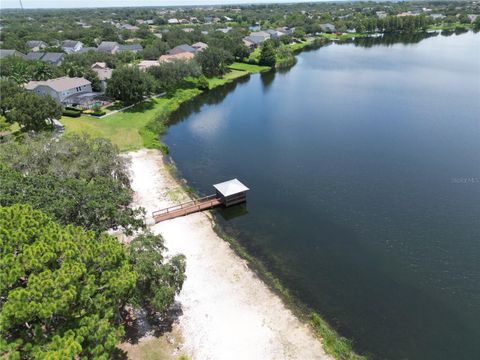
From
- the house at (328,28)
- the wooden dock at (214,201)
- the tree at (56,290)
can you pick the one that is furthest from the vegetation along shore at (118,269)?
the house at (328,28)

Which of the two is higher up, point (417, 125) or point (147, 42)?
point (147, 42)

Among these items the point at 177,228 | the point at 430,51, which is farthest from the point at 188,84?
the point at 430,51

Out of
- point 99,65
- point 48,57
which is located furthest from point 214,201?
point 48,57

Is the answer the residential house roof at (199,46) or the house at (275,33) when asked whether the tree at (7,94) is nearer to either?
the residential house roof at (199,46)

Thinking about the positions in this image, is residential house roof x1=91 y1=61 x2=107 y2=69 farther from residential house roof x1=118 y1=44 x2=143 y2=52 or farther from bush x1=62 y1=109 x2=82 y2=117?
residential house roof x1=118 y1=44 x2=143 y2=52

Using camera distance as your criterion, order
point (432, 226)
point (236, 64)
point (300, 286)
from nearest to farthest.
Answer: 1. point (300, 286)
2. point (432, 226)
3. point (236, 64)

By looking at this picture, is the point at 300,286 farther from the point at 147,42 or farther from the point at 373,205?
the point at 147,42

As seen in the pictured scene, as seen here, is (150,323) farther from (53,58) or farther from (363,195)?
(53,58)

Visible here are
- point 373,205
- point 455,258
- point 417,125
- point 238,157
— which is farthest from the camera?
point 417,125
